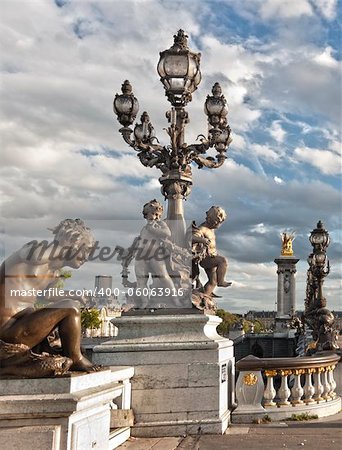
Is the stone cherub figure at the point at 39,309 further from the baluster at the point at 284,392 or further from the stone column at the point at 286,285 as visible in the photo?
the stone column at the point at 286,285

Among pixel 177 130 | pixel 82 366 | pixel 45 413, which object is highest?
pixel 177 130

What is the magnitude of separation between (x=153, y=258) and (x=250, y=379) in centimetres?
247

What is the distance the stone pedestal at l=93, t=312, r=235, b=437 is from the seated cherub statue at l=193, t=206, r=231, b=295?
1.18 m

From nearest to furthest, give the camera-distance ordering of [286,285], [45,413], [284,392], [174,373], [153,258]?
[45,413] < [174,373] < [153,258] < [284,392] < [286,285]

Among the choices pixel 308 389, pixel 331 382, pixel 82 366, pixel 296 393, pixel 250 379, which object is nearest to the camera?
pixel 82 366

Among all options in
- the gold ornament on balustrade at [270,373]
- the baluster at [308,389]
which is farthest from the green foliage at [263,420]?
the baluster at [308,389]

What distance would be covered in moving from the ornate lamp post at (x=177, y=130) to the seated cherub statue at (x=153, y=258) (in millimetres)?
452

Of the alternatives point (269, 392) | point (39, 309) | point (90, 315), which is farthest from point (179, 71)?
point (90, 315)

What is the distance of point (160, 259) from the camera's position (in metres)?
9.81

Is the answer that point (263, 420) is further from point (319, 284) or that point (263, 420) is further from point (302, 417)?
point (319, 284)

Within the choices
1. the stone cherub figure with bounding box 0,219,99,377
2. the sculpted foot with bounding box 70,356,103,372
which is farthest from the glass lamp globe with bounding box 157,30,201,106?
the sculpted foot with bounding box 70,356,103,372

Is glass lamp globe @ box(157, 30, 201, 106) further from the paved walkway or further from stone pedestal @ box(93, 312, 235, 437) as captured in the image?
the paved walkway

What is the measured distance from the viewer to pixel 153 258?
984 centimetres

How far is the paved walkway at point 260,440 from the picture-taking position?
818cm
